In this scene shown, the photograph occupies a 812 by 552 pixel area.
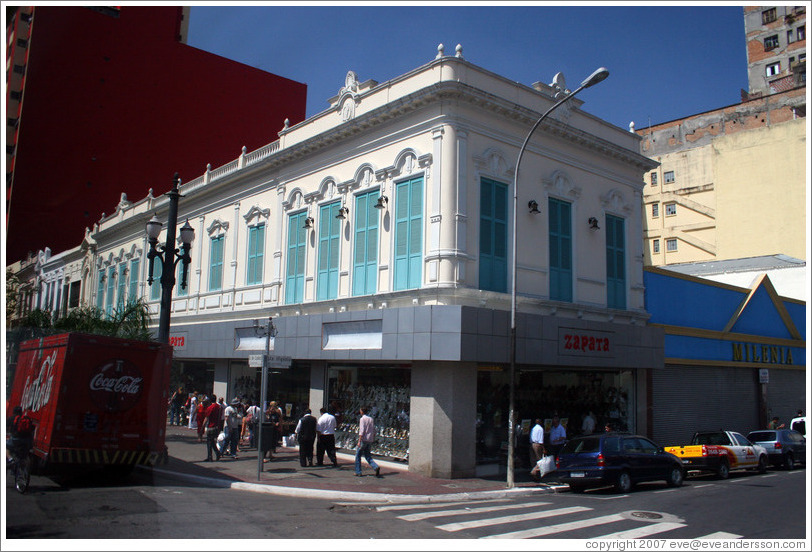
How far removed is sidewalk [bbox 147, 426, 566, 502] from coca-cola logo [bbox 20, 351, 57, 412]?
3582mm

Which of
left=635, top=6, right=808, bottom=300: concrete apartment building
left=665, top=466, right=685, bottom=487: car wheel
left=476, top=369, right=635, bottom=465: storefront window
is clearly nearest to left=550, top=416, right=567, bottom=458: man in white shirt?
left=476, top=369, right=635, bottom=465: storefront window

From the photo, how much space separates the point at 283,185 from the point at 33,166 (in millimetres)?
14858

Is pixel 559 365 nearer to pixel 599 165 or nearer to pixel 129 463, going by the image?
pixel 599 165

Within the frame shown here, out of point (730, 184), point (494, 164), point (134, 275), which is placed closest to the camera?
point (494, 164)

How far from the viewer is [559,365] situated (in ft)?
68.7

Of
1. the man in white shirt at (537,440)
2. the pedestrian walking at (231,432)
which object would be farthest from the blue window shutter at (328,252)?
the man in white shirt at (537,440)

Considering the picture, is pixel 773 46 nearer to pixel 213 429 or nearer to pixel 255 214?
pixel 255 214

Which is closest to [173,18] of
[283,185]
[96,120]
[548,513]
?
[96,120]

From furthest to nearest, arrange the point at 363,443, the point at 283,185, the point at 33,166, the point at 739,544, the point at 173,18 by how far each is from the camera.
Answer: the point at 173,18
the point at 33,166
the point at 283,185
the point at 363,443
the point at 739,544

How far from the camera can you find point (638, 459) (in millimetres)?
16500

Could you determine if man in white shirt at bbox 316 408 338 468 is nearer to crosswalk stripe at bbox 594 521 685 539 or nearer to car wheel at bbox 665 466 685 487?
car wheel at bbox 665 466 685 487

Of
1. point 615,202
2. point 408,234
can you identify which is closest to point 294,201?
point 408,234

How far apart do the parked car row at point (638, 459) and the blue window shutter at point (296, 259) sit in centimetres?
1117

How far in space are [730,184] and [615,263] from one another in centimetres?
2092
